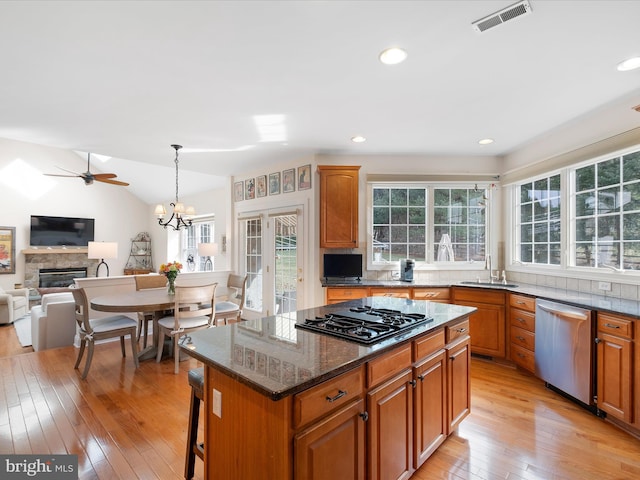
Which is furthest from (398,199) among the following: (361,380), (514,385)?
(361,380)

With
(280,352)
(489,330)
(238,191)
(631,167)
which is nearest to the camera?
(280,352)

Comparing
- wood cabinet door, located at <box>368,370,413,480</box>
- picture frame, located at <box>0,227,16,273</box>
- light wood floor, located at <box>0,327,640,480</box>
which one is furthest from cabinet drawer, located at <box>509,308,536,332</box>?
picture frame, located at <box>0,227,16,273</box>

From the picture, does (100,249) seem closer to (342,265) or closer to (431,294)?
(342,265)

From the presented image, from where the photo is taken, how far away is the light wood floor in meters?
1.87

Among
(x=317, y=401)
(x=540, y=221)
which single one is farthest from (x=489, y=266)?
(x=317, y=401)

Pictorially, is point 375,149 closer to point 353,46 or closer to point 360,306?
point 353,46

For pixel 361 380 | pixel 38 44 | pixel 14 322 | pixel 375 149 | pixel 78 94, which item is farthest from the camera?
pixel 14 322

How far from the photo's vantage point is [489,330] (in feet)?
11.4

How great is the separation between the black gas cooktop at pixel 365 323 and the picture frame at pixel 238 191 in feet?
12.6

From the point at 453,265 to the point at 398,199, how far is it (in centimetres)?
119

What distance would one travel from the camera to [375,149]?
13.3ft

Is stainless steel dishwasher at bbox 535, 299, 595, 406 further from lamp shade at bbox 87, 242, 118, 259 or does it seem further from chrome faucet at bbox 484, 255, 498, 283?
lamp shade at bbox 87, 242, 118, 259

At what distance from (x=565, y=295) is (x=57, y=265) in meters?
10.4

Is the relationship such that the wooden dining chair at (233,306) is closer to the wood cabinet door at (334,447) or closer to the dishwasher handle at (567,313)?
the wood cabinet door at (334,447)
